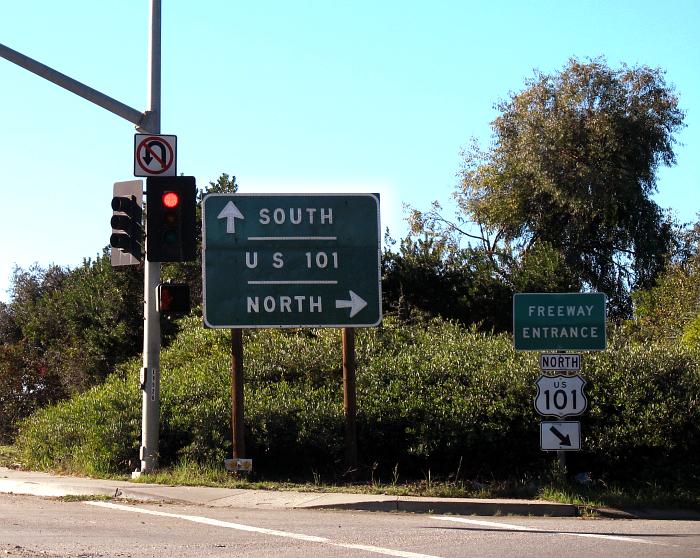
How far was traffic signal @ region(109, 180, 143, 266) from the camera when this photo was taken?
1557cm

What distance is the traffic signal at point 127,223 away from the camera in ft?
51.1

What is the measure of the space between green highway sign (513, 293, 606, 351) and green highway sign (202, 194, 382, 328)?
2.31 meters

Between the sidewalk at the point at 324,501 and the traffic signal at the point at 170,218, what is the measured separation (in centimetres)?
340

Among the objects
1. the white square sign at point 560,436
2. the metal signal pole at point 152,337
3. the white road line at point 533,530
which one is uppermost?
the metal signal pole at point 152,337

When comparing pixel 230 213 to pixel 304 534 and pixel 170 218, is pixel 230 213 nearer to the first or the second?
pixel 170 218

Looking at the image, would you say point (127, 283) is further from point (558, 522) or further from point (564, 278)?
point (558, 522)

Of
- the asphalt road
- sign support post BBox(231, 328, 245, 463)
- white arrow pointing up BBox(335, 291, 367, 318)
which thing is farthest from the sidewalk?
white arrow pointing up BBox(335, 291, 367, 318)

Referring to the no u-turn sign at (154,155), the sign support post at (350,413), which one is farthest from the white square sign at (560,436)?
the no u-turn sign at (154,155)

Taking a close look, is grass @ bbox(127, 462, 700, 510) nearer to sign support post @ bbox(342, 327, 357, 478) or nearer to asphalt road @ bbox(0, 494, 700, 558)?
sign support post @ bbox(342, 327, 357, 478)

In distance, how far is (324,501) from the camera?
13453mm

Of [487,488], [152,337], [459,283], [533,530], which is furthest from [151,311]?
[459,283]

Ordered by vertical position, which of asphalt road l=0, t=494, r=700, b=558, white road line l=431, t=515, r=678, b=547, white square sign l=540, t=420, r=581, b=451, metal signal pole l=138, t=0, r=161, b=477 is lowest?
white road line l=431, t=515, r=678, b=547

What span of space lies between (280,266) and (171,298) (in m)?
1.79

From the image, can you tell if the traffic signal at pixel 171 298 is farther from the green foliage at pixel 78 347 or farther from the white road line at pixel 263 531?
the green foliage at pixel 78 347
